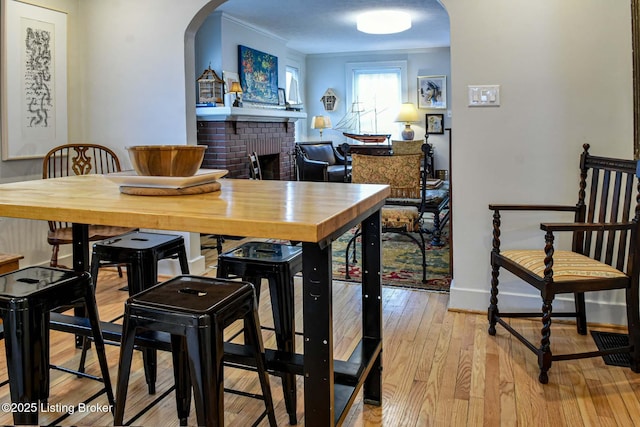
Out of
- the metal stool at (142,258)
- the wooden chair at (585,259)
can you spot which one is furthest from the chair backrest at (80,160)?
the wooden chair at (585,259)

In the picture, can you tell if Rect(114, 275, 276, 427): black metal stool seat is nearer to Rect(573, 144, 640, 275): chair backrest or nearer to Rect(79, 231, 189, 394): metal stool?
Rect(79, 231, 189, 394): metal stool

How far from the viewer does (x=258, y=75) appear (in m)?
6.73

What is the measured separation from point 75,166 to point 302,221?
3.07 meters

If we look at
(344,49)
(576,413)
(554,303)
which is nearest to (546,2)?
(554,303)

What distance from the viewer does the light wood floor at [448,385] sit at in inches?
73.2

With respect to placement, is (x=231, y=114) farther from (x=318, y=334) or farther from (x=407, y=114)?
(x=318, y=334)

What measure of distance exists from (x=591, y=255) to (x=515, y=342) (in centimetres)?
68

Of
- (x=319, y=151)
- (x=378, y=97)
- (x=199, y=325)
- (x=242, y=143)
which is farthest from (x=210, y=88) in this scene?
(x=199, y=325)

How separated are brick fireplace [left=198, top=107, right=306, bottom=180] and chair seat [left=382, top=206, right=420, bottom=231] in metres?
2.37

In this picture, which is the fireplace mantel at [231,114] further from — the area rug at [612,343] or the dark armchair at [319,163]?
the area rug at [612,343]

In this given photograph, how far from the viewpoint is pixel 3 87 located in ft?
10.5

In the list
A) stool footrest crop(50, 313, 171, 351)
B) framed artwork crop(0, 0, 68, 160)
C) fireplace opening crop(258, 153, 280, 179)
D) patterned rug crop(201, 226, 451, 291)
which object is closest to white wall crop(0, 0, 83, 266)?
framed artwork crop(0, 0, 68, 160)

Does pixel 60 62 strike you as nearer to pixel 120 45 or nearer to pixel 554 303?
pixel 120 45

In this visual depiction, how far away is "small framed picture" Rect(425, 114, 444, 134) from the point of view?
330 inches
